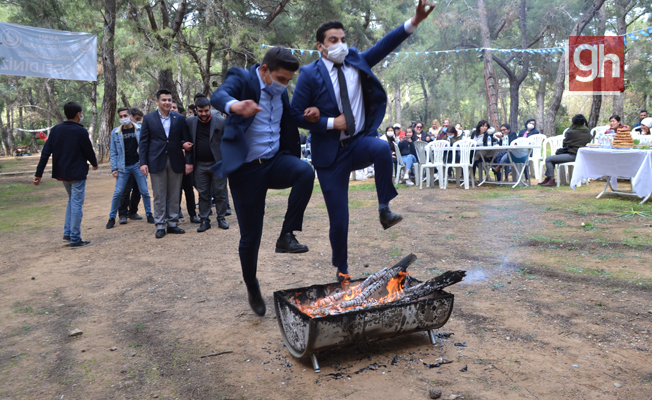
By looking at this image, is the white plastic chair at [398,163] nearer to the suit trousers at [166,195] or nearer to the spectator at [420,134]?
the spectator at [420,134]

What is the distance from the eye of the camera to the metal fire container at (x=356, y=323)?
9.43 ft

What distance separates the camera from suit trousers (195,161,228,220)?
7.77m

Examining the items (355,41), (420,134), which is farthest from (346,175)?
(355,41)

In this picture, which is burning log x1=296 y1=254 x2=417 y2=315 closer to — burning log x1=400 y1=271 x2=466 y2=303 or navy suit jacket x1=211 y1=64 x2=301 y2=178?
burning log x1=400 y1=271 x2=466 y2=303

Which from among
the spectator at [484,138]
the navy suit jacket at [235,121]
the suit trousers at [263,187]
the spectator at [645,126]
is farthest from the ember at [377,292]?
the spectator at [645,126]

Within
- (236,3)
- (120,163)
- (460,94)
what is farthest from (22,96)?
(120,163)

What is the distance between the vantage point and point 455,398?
2586 millimetres

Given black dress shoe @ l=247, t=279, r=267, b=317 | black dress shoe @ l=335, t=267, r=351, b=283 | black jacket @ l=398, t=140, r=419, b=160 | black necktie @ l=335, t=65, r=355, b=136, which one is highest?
black necktie @ l=335, t=65, r=355, b=136

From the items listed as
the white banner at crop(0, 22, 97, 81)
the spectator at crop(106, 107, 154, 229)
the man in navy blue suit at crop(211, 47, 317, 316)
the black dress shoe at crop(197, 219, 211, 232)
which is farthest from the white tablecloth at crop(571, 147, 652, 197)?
the white banner at crop(0, 22, 97, 81)

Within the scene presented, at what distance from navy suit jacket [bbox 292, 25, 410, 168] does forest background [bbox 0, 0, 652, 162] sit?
690 centimetres

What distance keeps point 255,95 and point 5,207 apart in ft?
35.6

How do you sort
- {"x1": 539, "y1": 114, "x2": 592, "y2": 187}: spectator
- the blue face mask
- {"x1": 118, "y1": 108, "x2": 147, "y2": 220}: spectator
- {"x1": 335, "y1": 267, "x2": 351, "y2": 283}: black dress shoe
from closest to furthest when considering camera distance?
the blue face mask < {"x1": 335, "y1": 267, "x2": 351, "y2": 283}: black dress shoe < {"x1": 118, "y1": 108, "x2": 147, "y2": 220}: spectator < {"x1": 539, "y1": 114, "x2": 592, "y2": 187}: spectator

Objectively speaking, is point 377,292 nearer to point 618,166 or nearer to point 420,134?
point 618,166

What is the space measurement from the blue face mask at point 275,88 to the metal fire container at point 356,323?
56.7 inches
